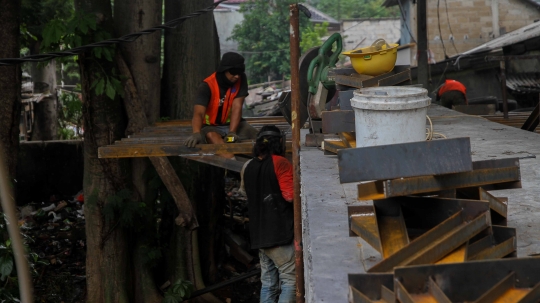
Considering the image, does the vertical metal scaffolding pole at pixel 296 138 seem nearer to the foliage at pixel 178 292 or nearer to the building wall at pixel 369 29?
the foliage at pixel 178 292

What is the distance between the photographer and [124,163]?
9359mm

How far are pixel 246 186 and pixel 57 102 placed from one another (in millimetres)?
11243

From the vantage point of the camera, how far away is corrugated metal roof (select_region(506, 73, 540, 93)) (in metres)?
13.5

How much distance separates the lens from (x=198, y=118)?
7.74 metres

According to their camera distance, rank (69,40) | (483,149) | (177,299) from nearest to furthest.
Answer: (483,149)
(69,40)
(177,299)

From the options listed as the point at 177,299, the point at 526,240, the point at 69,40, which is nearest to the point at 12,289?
the point at 177,299

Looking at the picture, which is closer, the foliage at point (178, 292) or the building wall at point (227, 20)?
the foliage at point (178, 292)

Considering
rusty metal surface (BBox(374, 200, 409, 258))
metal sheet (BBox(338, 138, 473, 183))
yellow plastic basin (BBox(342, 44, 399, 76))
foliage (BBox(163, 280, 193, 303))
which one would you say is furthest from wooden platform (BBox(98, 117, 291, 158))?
metal sheet (BBox(338, 138, 473, 183))

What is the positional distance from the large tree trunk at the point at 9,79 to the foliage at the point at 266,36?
1990 cm

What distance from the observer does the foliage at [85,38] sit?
8.34m

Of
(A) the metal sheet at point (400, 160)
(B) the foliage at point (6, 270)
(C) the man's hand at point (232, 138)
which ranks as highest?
(A) the metal sheet at point (400, 160)

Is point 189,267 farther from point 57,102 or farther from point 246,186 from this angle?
point 57,102

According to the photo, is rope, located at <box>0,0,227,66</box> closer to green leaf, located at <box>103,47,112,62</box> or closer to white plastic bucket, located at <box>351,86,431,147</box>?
green leaf, located at <box>103,47,112,62</box>

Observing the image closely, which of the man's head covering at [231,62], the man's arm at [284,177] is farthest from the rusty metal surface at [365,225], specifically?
the man's head covering at [231,62]
